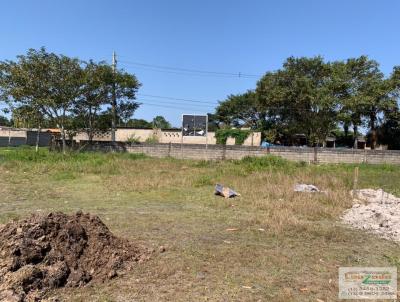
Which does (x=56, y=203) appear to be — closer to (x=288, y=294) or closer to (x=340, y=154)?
(x=288, y=294)

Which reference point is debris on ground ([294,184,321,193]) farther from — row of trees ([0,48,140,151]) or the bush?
row of trees ([0,48,140,151])

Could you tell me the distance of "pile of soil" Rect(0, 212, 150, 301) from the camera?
12.9 feet

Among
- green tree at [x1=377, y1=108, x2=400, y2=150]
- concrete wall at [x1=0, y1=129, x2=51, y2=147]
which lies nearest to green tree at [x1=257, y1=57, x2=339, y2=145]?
green tree at [x1=377, y1=108, x2=400, y2=150]

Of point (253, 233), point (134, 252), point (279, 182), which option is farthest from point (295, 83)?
point (134, 252)

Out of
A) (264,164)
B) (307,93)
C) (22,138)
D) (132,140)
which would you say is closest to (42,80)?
(132,140)

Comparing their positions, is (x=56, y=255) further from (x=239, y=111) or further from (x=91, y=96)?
(x=239, y=111)

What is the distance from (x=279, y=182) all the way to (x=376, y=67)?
23.4m

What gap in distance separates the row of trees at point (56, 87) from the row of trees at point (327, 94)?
1265 centimetres

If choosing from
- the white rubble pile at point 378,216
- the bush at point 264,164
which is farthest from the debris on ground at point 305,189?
the bush at point 264,164

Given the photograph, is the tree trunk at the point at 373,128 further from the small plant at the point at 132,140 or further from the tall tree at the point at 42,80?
the tall tree at the point at 42,80

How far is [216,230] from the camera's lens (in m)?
6.73

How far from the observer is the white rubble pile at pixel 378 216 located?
6.98 meters

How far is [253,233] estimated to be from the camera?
6.58m

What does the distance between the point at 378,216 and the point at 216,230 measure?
3312mm
